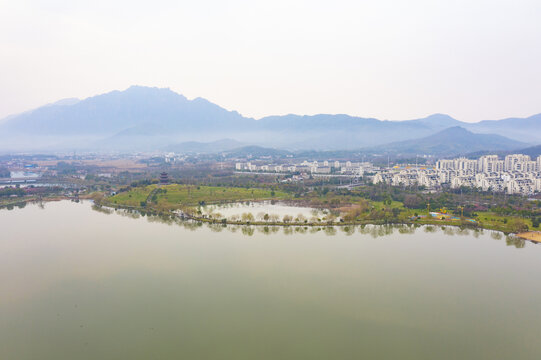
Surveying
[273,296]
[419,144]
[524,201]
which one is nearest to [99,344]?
[273,296]

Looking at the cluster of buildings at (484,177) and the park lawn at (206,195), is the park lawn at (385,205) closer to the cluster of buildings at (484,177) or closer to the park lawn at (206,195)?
the park lawn at (206,195)

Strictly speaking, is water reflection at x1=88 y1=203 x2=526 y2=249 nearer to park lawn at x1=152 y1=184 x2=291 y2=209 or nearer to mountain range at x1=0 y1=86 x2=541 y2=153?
park lawn at x1=152 y1=184 x2=291 y2=209

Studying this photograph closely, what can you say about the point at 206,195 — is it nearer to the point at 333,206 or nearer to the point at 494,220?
the point at 333,206

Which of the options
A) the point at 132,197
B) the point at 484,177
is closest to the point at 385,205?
the point at 484,177

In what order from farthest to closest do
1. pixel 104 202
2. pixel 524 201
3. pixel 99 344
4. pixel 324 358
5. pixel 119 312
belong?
pixel 104 202, pixel 524 201, pixel 119 312, pixel 99 344, pixel 324 358

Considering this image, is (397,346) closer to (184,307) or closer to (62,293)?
(184,307)

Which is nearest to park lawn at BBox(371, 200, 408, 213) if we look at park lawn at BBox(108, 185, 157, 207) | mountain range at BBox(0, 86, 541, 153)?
park lawn at BBox(108, 185, 157, 207)
